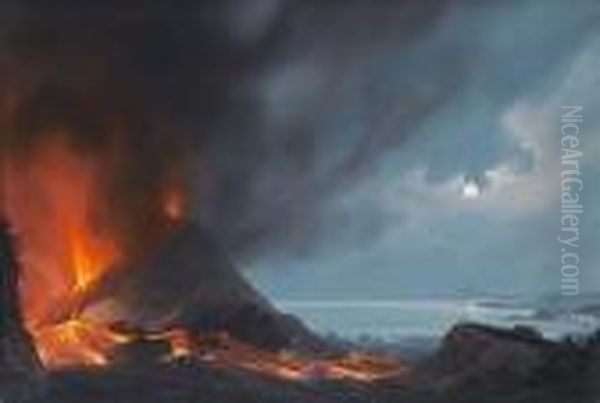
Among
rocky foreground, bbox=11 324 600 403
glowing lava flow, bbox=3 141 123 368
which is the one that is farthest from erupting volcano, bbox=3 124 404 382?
rocky foreground, bbox=11 324 600 403

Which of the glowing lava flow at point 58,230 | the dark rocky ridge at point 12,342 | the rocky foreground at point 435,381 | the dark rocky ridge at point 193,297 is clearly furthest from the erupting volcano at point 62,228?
the rocky foreground at point 435,381

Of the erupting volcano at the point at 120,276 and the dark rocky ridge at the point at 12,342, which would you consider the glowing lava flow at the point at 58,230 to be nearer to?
the erupting volcano at the point at 120,276

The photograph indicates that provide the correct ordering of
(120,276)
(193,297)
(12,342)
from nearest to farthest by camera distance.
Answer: (12,342) → (120,276) → (193,297)

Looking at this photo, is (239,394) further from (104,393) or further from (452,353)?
(452,353)

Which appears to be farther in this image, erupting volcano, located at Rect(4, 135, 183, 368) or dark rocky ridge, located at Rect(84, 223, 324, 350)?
dark rocky ridge, located at Rect(84, 223, 324, 350)

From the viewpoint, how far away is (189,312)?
289ft

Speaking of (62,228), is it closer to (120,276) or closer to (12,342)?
(120,276)

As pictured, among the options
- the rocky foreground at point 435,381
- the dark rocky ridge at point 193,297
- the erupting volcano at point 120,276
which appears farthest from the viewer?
the dark rocky ridge at point 193,297

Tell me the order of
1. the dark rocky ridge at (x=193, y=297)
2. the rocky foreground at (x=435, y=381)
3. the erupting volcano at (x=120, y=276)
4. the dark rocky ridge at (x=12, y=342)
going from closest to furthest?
the rocky foreground at (x=435, y=381)
the dark rocky ridge at (x=12, y=342)
the erupting volcano at (x=120, y=276)
the dark rocky ridge at (x=193, y=297)

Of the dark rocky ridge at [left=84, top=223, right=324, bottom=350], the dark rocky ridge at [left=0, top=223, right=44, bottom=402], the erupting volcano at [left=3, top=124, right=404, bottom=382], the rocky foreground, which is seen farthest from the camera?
the dark rocky ridge at [left=84, top=223, right=324, bottom=350]

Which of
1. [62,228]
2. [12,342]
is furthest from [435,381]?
[62,228]

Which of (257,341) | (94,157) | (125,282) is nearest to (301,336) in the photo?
(257,341)

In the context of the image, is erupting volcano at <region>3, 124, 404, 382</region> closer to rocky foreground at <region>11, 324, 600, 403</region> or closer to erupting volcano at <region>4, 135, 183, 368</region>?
erupting volcano at <region>4, 135, 183, 368</region>

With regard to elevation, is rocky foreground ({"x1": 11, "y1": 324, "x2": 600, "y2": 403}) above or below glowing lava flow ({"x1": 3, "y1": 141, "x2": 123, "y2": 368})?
below
